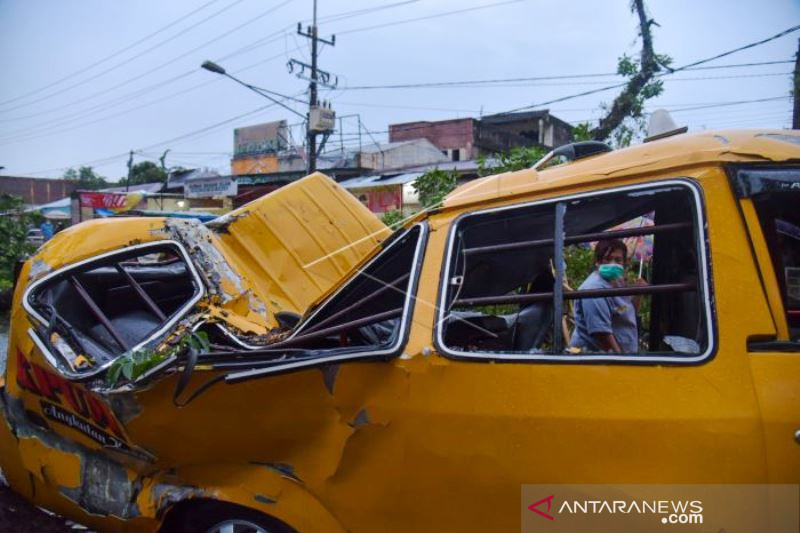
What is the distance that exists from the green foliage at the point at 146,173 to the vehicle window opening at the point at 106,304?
4318 cm

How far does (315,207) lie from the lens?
14.2 feet

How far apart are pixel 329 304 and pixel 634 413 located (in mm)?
1285

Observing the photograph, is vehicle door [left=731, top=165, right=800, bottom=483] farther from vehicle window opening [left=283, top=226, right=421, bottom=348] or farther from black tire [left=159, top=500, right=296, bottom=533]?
black tire [left=159, top=500, right=296, bottom=533]

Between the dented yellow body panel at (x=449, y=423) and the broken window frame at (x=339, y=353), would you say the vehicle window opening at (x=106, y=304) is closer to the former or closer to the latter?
the dented yellow body panel at (x=449, y=423)

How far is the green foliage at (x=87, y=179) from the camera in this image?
5401 cm

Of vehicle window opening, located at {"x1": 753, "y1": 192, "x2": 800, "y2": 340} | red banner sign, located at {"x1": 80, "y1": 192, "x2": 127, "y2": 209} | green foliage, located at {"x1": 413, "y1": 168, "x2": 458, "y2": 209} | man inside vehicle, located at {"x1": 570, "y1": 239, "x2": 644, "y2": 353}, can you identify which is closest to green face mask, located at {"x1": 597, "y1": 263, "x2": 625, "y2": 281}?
man inside vehicle, located at {"x1": 570, "y1": 239, "x2": 644, "y2": 353}

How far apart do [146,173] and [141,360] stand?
47.3 m

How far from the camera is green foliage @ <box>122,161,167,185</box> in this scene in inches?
1741

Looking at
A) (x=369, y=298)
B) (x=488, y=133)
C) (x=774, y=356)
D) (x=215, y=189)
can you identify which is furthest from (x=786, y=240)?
(x=488, y=133)

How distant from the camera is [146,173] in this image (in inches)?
1773

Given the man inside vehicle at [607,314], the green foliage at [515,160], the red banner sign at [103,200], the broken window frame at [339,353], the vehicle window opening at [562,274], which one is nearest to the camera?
the vehicle window opening at [562,274]

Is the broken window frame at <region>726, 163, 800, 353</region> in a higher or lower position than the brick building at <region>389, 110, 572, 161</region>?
lower

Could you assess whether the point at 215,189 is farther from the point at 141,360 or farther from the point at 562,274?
the point at 562,274

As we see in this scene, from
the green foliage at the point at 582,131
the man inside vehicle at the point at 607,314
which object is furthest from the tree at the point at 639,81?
the man inside vehicle at the point at 607,314
